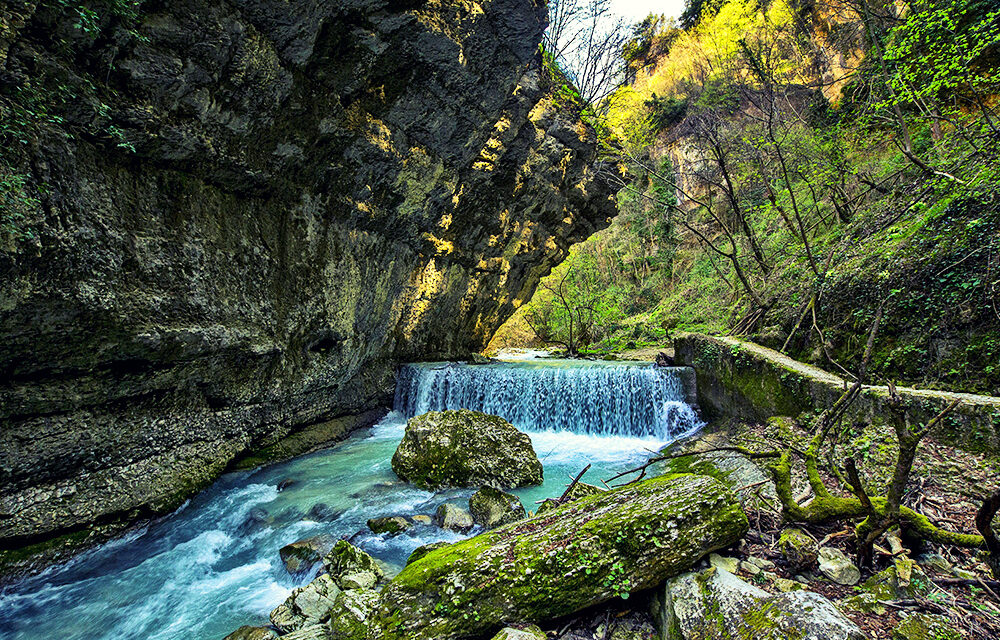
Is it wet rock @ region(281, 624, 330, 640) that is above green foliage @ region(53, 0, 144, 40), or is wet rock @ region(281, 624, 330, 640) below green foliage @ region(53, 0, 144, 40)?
below

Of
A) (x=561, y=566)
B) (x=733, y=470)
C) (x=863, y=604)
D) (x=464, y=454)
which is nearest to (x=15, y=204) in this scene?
(x=464, y=454)

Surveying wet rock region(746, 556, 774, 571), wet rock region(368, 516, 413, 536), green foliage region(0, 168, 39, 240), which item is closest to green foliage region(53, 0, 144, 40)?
green foliage region(0, 168, 39, 240)

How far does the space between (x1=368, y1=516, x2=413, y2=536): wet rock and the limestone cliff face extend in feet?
11.5

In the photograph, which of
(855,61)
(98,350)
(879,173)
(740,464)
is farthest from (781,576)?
(855,61)

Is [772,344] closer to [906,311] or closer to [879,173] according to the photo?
[906,311]

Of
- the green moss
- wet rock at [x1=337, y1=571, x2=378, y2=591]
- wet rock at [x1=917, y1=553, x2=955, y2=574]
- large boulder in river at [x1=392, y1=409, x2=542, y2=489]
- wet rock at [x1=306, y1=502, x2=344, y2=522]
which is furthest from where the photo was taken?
large boulder in river at [x1=392, y1=409, x2=542, y2=489]

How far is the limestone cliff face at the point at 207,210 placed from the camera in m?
4.14

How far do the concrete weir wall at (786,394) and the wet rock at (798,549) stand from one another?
1609 millimetres

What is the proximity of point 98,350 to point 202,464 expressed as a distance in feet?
8.37

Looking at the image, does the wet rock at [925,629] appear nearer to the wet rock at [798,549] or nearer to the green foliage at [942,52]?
the wet rock at [798,549]

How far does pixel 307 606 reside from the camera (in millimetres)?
3225

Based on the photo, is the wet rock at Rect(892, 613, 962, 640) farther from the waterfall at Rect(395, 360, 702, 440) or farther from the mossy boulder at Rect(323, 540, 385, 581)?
the waterfall at Rect(395, 360, 702, 440)

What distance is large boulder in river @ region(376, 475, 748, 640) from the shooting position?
7.25ft

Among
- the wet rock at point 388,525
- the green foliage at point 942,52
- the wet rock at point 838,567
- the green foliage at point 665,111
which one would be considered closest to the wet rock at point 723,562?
the wet rock at point 838,567
